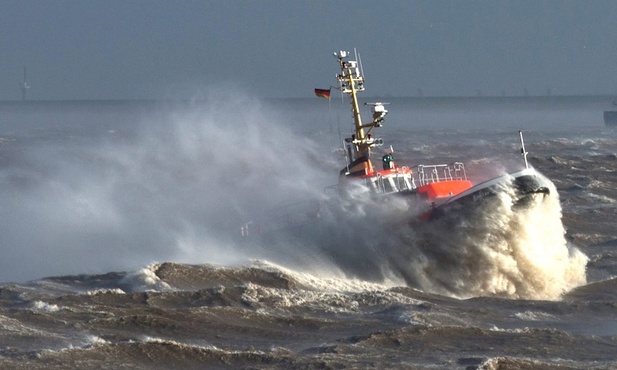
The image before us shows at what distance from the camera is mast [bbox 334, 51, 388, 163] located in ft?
110

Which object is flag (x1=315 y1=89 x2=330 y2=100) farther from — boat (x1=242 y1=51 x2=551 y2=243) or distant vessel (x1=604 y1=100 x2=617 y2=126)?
distant vessel (x1=604 y1=100 x2=617 y2=126)

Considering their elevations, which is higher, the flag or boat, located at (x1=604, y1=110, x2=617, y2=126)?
the flag

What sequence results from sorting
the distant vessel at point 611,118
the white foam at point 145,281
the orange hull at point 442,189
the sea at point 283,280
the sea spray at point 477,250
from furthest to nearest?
the distant vessel at point 611,118 → the orange hull at point 442,189 → the sea spray at point 477,250 → the white foam at point 145,281 → the sea at point 283,280

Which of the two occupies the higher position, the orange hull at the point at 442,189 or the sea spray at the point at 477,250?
Answer: the orange hull at the point at 442,189

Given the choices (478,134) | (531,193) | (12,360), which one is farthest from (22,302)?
(478,134)

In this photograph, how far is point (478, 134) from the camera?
116 meters

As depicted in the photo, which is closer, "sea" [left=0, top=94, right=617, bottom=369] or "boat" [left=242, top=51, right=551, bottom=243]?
"sea" [left=0, top=94, right=617, bottom=369]

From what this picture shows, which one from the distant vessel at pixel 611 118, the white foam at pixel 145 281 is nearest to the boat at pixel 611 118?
the distant vessel at pixel 611 118

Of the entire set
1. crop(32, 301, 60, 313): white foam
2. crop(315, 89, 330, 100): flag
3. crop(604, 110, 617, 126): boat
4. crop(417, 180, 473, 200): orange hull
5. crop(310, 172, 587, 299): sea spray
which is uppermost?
crop(315, 89, 330, 100): flag

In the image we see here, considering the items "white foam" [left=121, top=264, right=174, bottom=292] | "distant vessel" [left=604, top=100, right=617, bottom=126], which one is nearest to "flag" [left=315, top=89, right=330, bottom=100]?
"white foam" [left=121, top=264, right=174, bottom=292]

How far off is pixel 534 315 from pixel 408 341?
4617 millimetres

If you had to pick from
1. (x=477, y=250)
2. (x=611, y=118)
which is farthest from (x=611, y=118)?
(x=477, y=250)

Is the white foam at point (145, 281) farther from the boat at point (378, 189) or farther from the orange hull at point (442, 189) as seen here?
the orange hull at point (442, 189)

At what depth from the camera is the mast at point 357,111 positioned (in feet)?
110
